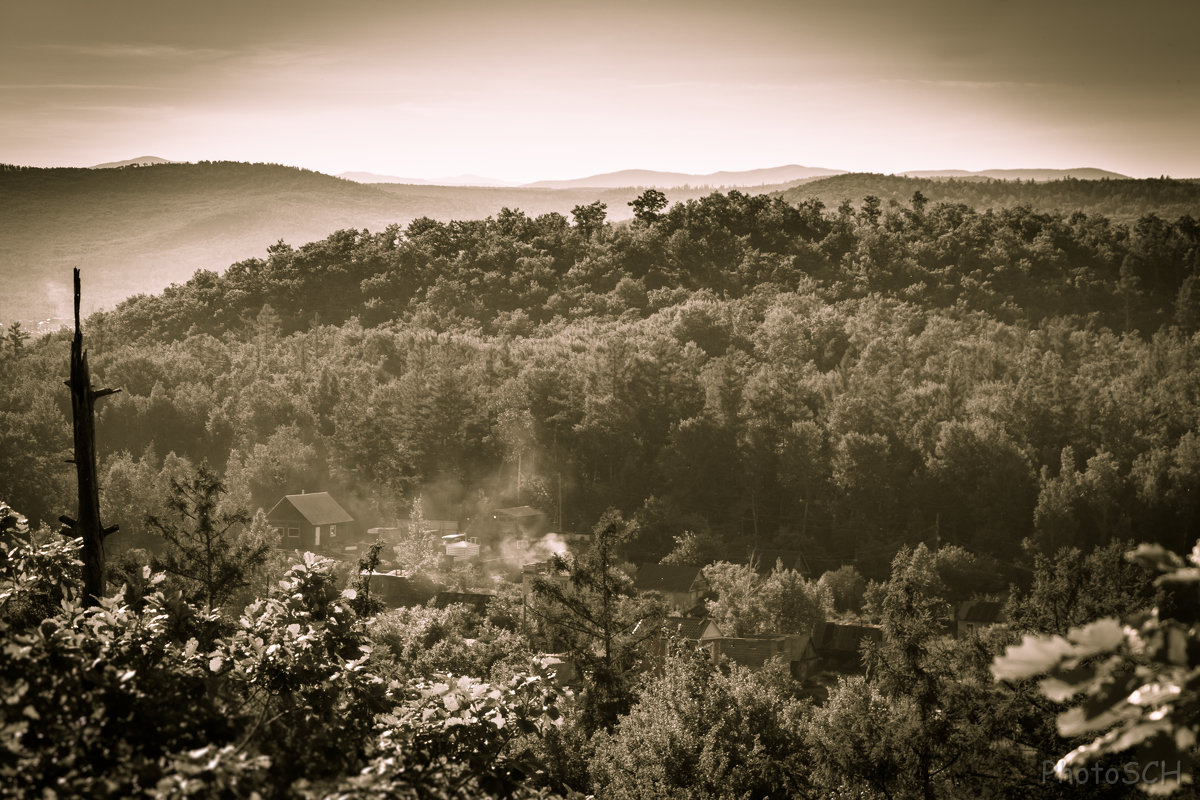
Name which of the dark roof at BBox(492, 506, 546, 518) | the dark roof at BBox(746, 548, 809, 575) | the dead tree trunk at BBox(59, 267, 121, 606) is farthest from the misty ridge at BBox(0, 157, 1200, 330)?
the dead tree trunk at BBox(59, 267, 121, 606)

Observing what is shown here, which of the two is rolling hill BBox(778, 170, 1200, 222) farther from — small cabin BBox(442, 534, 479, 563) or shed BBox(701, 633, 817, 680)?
shed BBox(701, 633, 817, 680)

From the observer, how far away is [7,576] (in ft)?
19.3

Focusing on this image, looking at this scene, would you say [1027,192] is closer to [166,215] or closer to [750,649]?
[166,215]

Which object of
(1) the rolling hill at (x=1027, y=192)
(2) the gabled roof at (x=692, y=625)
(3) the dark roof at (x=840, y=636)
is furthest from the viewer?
(1) the rolling hill at (x=1027, y=192)

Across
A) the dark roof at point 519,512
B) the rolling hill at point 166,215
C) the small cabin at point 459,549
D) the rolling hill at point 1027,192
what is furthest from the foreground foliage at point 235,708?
the rolling hill at point 1027,192

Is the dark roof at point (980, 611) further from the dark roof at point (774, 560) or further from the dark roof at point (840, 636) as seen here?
the dark roof at point (774, 560)

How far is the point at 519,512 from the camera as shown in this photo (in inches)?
1642

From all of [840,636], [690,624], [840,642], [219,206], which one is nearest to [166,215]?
[219,206]

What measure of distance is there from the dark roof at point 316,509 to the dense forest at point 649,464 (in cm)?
185

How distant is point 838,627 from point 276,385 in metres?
34.8

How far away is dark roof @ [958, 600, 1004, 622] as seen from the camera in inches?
1210

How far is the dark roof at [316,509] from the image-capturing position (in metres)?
40.5

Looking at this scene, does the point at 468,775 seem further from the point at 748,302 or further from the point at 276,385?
the point at 748,302

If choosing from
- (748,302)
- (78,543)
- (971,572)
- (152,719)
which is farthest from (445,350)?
(152,719)
